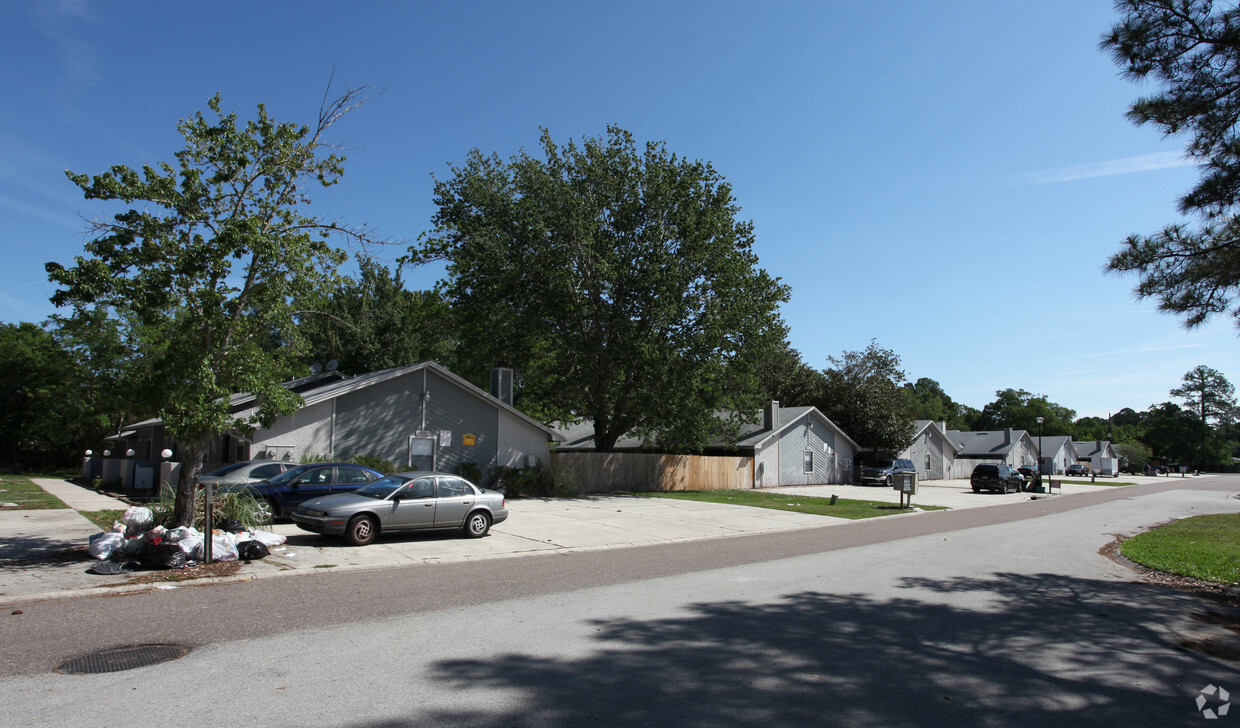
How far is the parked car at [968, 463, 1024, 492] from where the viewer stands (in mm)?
40500

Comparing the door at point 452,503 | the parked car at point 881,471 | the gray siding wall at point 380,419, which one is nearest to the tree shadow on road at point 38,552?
the door at point 452,503

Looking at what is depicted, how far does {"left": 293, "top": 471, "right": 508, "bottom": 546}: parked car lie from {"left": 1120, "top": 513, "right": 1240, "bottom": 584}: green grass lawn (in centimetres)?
1258

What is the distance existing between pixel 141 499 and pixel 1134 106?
82.3 feet

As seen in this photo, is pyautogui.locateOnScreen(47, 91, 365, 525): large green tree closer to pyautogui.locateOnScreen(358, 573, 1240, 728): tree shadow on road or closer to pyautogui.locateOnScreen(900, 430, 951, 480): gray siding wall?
pyautogui.locateOnScreen(358, 573, 1240, 728): tree shadow on road

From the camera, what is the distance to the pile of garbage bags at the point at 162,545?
10516 mm

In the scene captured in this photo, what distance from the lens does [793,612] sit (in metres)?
8.32

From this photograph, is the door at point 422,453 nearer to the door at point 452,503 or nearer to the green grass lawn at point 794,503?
the green grass lawn at point 794,503

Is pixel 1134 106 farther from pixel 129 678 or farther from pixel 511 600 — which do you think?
pixel 129 678

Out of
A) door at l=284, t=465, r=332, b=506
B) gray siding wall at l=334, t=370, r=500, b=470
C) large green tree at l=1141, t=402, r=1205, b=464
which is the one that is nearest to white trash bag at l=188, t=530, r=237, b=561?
door at l=284, t=465, r=332, b=506

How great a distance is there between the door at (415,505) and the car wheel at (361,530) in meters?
0.32

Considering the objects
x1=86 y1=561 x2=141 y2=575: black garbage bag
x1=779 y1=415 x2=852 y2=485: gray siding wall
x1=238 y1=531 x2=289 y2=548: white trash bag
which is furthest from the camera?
x1=779 y1=415 x2=852 y2=485: gray siding wall

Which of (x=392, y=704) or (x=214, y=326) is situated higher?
(x=214, y=326)

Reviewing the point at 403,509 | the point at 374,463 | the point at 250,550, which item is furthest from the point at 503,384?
the point at 250,550

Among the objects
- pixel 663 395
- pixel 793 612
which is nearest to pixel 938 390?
pixel 663 395
